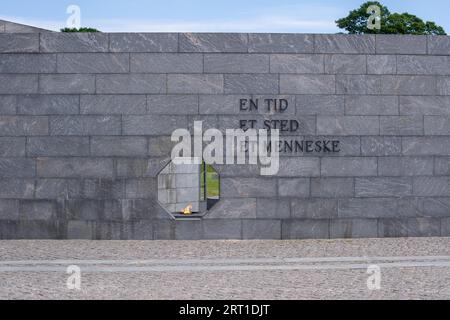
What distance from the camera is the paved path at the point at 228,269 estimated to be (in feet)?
29.5

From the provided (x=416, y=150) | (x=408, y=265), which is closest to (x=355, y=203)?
(x=416, y=150)

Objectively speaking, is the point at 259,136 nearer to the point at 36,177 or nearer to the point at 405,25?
the point at 36,177

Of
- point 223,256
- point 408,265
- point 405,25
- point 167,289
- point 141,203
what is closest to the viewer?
point 167,289

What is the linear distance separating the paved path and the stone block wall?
1.94 ft

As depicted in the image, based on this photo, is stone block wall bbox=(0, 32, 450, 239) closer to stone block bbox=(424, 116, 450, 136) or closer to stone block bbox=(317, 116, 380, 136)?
stone block bbox=(317, 116, 380, 136)

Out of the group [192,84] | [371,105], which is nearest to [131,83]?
[192,84]

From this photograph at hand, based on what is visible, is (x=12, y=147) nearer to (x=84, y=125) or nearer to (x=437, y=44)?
(x=84, y=125)

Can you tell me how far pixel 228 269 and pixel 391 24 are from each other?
4757cm

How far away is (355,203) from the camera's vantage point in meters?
14.7

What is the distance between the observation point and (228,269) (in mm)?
10945

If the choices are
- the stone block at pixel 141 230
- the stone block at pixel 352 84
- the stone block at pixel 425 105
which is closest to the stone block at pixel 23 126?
the stone block at pixel 141 230

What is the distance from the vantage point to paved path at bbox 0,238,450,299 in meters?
9.00

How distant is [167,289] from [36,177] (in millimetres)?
6400

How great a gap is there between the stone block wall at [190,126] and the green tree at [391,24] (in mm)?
40789
